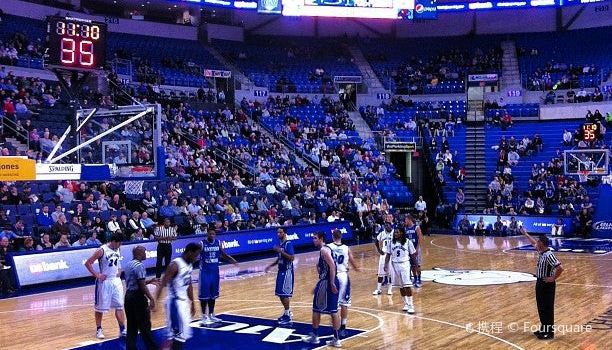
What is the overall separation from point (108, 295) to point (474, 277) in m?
10.7

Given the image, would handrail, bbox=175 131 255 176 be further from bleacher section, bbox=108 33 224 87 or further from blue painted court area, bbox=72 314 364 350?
blue painted court area, bbox=72 314 364 350

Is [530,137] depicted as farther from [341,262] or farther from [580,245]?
[341,262]

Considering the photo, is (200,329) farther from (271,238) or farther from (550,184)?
(550,184)

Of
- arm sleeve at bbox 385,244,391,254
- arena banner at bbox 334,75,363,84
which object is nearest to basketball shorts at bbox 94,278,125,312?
arm sleeve at bbox 385,244,391,254

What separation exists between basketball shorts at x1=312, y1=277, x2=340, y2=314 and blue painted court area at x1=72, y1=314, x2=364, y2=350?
606 millimetres

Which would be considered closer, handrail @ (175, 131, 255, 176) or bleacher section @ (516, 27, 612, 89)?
handrail @ (175, 131, 255, 176)

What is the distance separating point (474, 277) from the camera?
19.1 meters

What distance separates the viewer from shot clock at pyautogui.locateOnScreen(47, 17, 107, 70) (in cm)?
1344

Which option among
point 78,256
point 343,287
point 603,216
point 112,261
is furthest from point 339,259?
point 603,216

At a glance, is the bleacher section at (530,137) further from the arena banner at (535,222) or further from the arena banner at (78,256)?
the arena banner at (78,256)

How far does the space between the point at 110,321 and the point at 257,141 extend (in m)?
20.2

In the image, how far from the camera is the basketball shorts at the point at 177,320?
31.0ft

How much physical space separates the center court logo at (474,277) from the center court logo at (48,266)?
9.67 meters

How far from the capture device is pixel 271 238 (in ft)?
82.4
